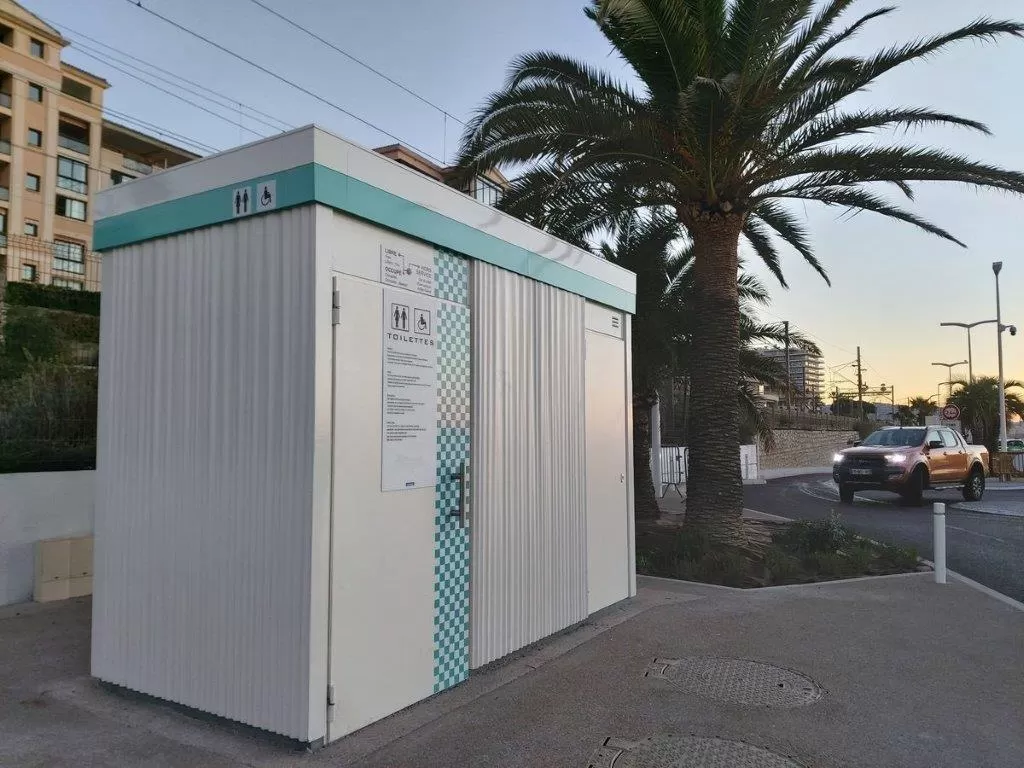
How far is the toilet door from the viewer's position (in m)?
3.96

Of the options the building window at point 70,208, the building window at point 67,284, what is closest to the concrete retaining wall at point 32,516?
the building window at point 67,284

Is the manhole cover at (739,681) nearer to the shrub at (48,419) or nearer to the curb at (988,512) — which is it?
the shrub at (48,419)

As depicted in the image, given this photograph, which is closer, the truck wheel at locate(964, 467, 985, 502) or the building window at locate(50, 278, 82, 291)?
the building window at locate(50, 278, 82, 291)

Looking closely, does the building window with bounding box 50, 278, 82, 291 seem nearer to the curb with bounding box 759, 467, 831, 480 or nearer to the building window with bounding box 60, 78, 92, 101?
the curb with bounding box 759, 467, 831, 480

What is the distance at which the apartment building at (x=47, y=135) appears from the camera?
4806 cm

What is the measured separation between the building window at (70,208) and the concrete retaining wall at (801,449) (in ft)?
165

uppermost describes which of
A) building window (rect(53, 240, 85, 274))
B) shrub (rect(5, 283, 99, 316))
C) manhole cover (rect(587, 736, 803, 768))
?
building window (rect(53, 240, 85, 274))

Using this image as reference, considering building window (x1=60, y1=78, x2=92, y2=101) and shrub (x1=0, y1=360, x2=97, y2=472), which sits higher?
building window (x1=60, y1=78, x2=92, y2=101)

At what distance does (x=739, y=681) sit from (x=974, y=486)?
1752 cm

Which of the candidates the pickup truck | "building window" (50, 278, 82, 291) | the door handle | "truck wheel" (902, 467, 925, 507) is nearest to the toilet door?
the door handle

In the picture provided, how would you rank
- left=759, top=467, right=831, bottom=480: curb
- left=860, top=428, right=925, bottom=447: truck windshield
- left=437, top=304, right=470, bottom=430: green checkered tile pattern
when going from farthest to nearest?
left=759, top=467, right=831, bottom=480: curb < left=860, top=428, right=925, bottom=447: truck windshield < left=437, top=304, right=470, bottom=430: green checkered tile pattern

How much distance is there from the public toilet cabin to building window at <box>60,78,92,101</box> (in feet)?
197

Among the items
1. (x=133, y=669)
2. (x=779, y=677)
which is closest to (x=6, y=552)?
(x=133, y=669)

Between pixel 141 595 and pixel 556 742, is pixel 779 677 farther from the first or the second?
pixel 141 595
